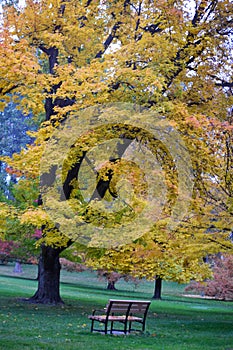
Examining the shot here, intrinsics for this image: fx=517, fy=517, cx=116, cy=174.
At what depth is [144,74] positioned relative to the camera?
13242mm

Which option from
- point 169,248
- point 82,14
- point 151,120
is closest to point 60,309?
point 169,248

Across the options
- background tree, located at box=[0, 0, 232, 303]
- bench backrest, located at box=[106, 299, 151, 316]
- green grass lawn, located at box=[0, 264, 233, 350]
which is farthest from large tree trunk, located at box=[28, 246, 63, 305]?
bench backrest, located at box=[106, 299, 151, 316]

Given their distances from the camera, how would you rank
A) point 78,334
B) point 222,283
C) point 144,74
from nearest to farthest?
point 78,334
point 144,74
point 222,283

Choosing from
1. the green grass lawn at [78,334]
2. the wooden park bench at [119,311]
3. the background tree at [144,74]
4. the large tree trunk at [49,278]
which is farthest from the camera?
the large tree trunk at [49,278]

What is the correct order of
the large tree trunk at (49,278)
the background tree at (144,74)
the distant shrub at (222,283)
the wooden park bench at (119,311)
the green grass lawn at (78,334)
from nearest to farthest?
the green grass lawn at (78,334) < the wooden park bench at (119,311) < the background tree at (144,74) < the large tree trunk at (49,278) < the distant shrub at (222,283)

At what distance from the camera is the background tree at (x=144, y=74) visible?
12.9 meters

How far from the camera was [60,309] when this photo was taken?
17.2 metres

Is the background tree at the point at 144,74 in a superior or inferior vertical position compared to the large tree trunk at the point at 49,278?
superior

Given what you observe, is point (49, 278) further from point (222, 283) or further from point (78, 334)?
point (222, 283)

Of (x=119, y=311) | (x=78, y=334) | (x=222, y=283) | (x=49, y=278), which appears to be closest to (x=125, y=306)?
(x=119, y=311)

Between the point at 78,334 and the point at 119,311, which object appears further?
the point at 119,311

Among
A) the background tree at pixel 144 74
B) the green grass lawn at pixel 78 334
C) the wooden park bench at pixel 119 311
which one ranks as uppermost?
the background tree at pixel 144 74

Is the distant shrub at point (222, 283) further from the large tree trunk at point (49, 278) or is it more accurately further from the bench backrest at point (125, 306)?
the bench backrest at point (125, 306)

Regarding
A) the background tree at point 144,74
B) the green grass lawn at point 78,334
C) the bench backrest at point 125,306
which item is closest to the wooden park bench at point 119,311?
the bench backrest at point 125,306
